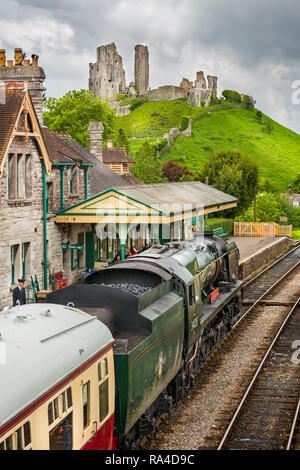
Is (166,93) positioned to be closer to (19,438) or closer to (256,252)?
(256,252)

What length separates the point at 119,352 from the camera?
8922mm

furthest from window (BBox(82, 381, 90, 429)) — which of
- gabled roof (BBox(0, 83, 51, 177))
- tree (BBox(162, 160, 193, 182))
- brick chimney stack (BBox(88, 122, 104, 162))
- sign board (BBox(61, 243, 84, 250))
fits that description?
tree (BBox(162, 160, 193, 182))

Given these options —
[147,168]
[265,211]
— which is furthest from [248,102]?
[265,211]

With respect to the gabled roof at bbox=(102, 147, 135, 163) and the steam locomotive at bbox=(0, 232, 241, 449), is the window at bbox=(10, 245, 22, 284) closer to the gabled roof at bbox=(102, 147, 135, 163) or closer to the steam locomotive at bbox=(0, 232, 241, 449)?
the steam locomotive at bbox=(0, 232, 241, 449)

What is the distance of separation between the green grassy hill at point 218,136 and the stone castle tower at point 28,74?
3673 inches

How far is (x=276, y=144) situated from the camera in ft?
506

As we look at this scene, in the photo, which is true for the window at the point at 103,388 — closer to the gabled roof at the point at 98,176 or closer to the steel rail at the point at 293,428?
the steel rail at the point at 293,428

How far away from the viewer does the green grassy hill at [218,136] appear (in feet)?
420

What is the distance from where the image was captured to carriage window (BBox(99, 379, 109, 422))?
8.10 metres

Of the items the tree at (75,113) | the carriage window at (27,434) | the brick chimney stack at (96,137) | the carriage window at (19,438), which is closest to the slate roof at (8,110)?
the carriage window at (27,434)

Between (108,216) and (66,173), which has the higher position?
(66,173)
